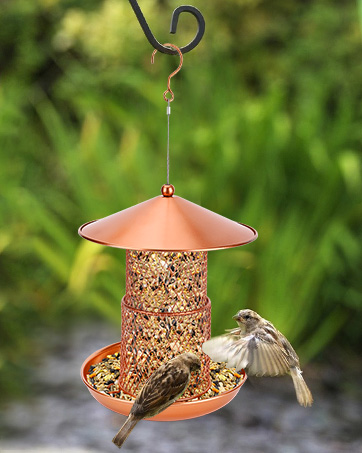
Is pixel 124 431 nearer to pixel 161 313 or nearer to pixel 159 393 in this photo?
pixel 159 393

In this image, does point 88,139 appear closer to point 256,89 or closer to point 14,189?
point 14,189

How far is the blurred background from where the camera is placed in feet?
14.6

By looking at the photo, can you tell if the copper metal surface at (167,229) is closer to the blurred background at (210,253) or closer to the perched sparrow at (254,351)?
the perched sparrow at (254,351)

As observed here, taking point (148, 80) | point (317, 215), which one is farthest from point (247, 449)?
point (148, 80)

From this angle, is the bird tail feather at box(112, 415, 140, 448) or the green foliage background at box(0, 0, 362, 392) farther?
the green foliage background at box(0, 0, 362, 392)

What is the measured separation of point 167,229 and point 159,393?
1.42ft

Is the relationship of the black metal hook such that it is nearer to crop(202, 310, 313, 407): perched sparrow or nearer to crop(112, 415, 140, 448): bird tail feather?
crop(202, 310, 313, 407): perched sparrow

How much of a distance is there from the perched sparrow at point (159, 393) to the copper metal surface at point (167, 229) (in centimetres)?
37

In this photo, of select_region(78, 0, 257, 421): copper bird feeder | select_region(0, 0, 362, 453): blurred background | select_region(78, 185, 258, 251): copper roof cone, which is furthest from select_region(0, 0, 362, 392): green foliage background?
select_region(78, 185, 258, 251): copper roof cone

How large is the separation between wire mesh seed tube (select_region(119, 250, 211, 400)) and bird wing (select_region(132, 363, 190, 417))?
189 mm

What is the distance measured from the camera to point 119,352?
248 cm

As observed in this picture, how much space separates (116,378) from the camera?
7.55ft

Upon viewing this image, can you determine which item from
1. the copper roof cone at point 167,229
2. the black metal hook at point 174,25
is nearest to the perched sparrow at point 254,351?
the copper roof cone at point 167,229

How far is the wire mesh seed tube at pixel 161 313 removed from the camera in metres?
2.13
